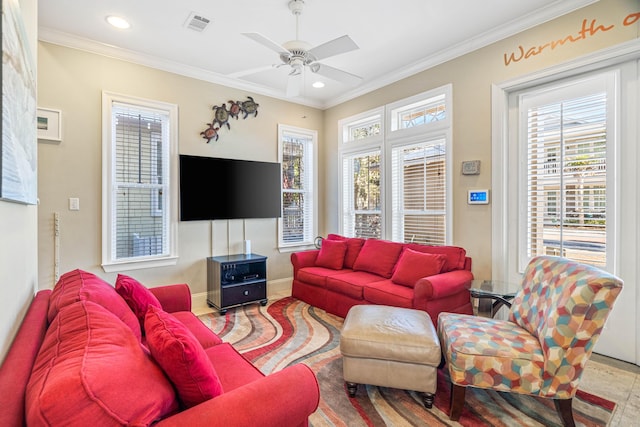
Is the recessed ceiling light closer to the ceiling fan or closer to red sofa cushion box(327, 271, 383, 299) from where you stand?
the ceiling fan

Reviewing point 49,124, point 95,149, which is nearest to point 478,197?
point 95,149

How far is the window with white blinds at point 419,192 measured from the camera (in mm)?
3719

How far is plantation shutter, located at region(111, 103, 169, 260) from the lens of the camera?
3.52m

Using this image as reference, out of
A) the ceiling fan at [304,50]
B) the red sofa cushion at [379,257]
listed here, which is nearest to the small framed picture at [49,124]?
the ceiling fan at [304,50]

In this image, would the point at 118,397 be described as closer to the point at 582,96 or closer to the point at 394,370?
the point at 394,370

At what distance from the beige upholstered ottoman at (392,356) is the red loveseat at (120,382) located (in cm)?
80

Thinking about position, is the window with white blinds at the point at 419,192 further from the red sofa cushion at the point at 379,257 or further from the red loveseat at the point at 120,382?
the red loveseat at the point at 120,382

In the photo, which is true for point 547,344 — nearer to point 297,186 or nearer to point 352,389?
point 352,389

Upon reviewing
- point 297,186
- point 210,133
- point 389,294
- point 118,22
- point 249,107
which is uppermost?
point 118,22

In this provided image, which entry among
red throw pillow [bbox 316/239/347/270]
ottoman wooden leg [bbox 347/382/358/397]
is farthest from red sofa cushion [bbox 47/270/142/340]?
red throw pillow [bbox 316/239/347/270]

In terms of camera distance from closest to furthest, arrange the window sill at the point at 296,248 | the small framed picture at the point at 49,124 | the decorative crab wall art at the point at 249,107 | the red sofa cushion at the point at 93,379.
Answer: the red sofa cushion at the point at 93,379 < the small framed picture at the point at 49,124 < the decorative crab wall art at the point at 249,107 < the window sill at the point at 296,248

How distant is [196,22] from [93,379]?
308cm

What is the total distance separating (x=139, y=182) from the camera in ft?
12.0

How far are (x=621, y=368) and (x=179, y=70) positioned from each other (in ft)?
16.7
